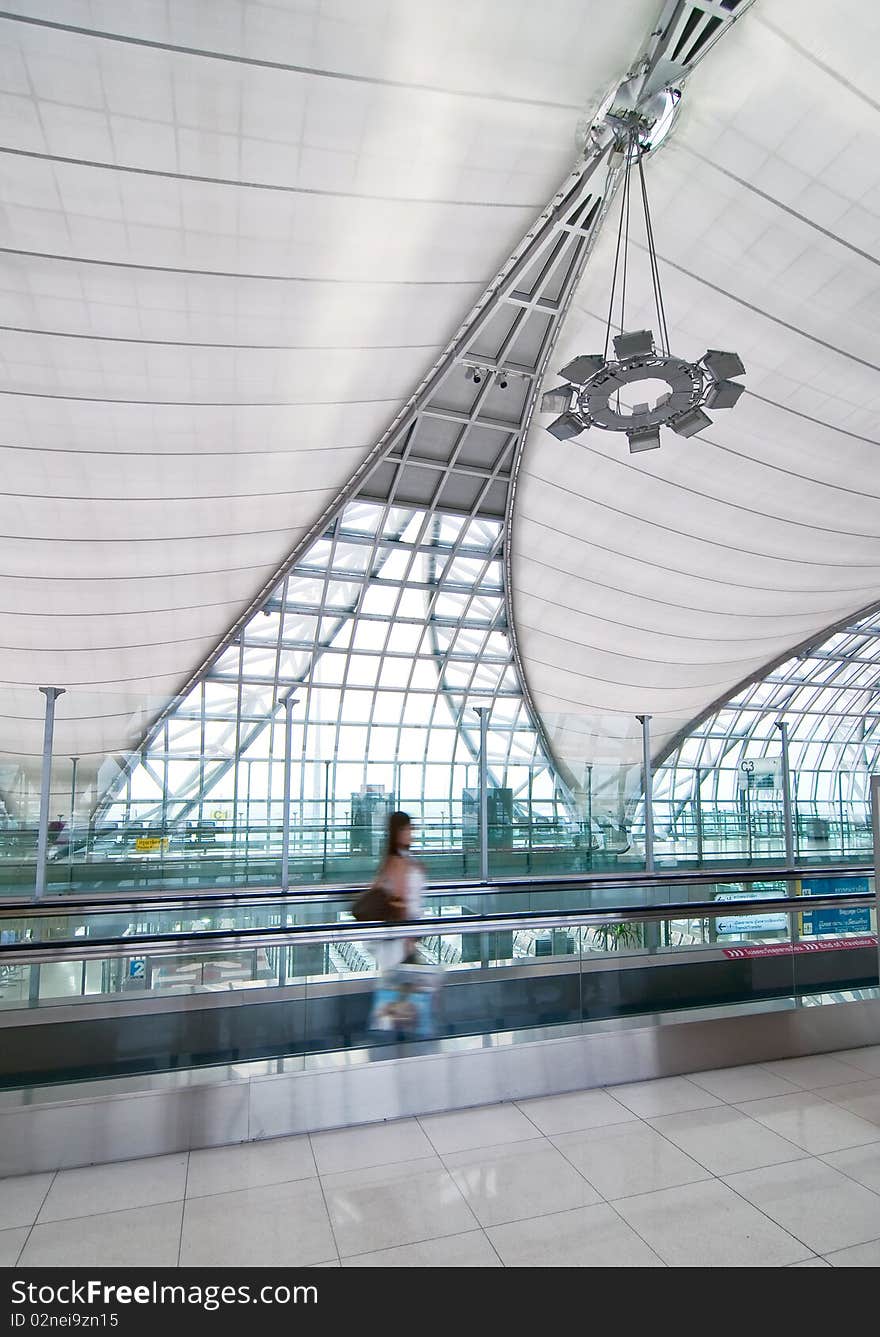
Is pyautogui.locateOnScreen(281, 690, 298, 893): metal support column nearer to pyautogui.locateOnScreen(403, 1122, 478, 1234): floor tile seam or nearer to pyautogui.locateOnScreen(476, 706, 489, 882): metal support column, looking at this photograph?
pyautogui.locateOnScreen(476, 706, 489, 882): metal support column

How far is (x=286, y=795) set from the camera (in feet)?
26.5

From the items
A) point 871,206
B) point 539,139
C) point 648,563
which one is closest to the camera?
point 539,139

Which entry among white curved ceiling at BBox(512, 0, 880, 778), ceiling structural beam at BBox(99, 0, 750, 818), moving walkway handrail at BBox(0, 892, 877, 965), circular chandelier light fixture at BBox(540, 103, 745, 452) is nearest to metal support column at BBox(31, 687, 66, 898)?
ceiling structural beam at BBox(99, 0, 750, 818)

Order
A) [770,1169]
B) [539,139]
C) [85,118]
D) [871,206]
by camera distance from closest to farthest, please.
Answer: [770,1169]
[85,118]
[539,139]
[871,206]

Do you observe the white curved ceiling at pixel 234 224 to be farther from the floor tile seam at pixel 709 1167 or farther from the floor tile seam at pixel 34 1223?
the floor tile seam at pixel 709 1167

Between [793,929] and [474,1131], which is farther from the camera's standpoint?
[793,929]

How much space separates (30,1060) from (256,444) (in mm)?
15319

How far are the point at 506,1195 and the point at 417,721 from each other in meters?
9.92

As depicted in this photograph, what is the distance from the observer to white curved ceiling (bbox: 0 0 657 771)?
30.6 feet

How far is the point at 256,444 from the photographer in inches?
700

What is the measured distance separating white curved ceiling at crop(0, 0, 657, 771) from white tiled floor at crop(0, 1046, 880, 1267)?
15.0 ft

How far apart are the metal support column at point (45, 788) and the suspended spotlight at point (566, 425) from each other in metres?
9.67

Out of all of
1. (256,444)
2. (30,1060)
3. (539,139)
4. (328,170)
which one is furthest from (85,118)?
(30,1060)
